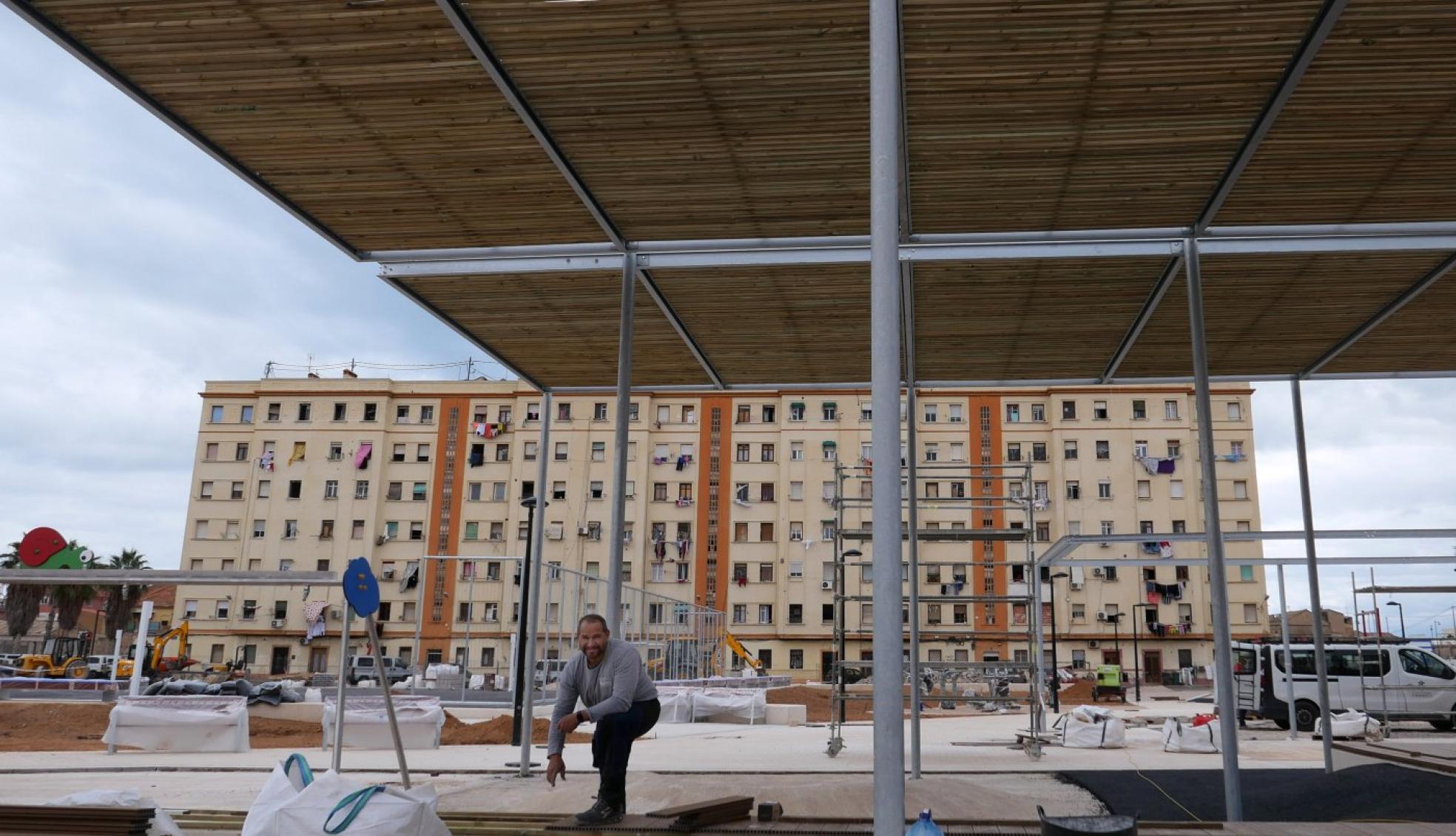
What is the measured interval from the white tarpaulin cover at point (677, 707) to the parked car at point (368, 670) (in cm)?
1942

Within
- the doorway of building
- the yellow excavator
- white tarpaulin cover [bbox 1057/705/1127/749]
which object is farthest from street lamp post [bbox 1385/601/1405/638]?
the doorway of building

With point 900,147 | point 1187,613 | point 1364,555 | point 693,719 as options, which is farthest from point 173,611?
point 900,147

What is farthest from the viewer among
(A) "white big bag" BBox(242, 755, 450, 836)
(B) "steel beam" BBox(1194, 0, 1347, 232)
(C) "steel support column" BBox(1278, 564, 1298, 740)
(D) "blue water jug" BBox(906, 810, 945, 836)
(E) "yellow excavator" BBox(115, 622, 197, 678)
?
(E) "yellow excavator" BBox(115, 622, 197, 678)

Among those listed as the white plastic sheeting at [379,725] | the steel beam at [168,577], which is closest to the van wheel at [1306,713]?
the white plastic sheeting at [379,725]

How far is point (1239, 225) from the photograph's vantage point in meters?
8.20

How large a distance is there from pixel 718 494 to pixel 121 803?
5556cm

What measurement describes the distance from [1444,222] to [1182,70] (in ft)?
11.2

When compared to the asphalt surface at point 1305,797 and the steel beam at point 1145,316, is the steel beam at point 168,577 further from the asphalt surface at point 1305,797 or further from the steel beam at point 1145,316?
the steel beam at point 1145,316

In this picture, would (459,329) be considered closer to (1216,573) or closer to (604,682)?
(604,682)

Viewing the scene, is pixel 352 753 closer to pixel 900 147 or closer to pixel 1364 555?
pixel 900 147

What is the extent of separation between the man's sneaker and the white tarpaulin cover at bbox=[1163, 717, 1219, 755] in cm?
1058

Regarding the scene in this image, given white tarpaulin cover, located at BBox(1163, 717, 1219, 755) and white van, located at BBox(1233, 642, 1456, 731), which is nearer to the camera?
white tarpaulin cover, located at BBox(1163, 717, 1219, 755)

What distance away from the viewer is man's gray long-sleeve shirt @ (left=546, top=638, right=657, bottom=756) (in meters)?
6.57

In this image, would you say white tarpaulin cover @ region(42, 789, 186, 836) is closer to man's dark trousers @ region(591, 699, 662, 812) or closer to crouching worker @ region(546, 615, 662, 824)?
crouching worker @ region(546, 615, 662, 824)
